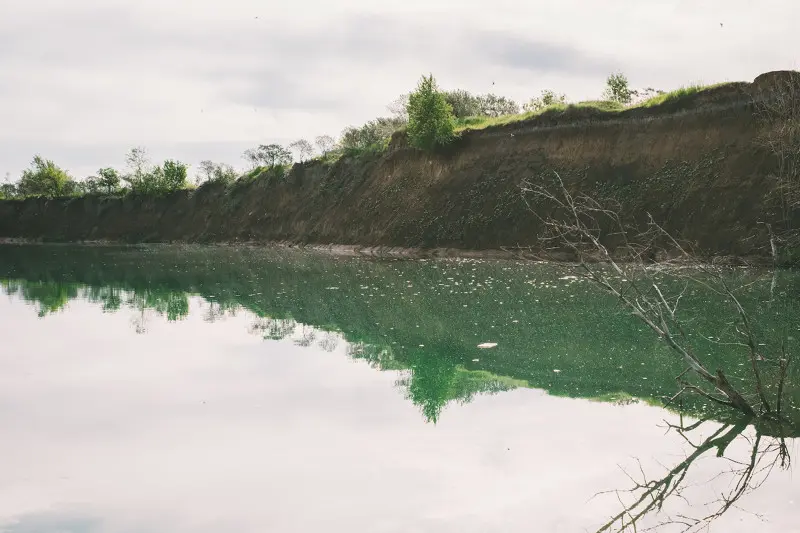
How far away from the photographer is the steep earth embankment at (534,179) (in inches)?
1398

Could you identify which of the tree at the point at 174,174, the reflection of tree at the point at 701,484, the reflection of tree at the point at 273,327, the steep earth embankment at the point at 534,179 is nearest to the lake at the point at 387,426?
the reflection of tree at the point at 701,484

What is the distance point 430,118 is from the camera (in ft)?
178

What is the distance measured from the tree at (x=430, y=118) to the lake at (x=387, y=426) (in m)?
34.4

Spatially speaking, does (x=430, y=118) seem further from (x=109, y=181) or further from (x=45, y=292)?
(x=109, y=181)

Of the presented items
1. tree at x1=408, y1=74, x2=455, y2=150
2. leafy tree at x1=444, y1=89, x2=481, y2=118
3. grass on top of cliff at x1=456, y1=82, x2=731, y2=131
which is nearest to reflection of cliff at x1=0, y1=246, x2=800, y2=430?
grass on top of cliff at x1=456, y1=82, x2=731, y2=131

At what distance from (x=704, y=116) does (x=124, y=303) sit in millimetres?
31487

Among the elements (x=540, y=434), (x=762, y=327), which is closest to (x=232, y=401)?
(x=540, y=434)

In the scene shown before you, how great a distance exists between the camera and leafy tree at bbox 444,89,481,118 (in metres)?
66.6

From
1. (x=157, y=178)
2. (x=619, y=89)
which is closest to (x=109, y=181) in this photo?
(x=157, y=178)

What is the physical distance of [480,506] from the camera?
721 cm

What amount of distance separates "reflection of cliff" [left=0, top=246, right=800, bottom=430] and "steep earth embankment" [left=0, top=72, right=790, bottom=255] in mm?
7154

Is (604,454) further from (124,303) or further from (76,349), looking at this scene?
(124,303)

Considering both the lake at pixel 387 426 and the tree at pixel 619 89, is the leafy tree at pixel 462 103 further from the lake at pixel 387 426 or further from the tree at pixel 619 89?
the lake at pixel 387 426

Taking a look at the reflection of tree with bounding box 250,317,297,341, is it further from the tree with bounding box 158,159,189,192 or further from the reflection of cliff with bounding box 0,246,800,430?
the tree with bounding box 158,159,189,192
